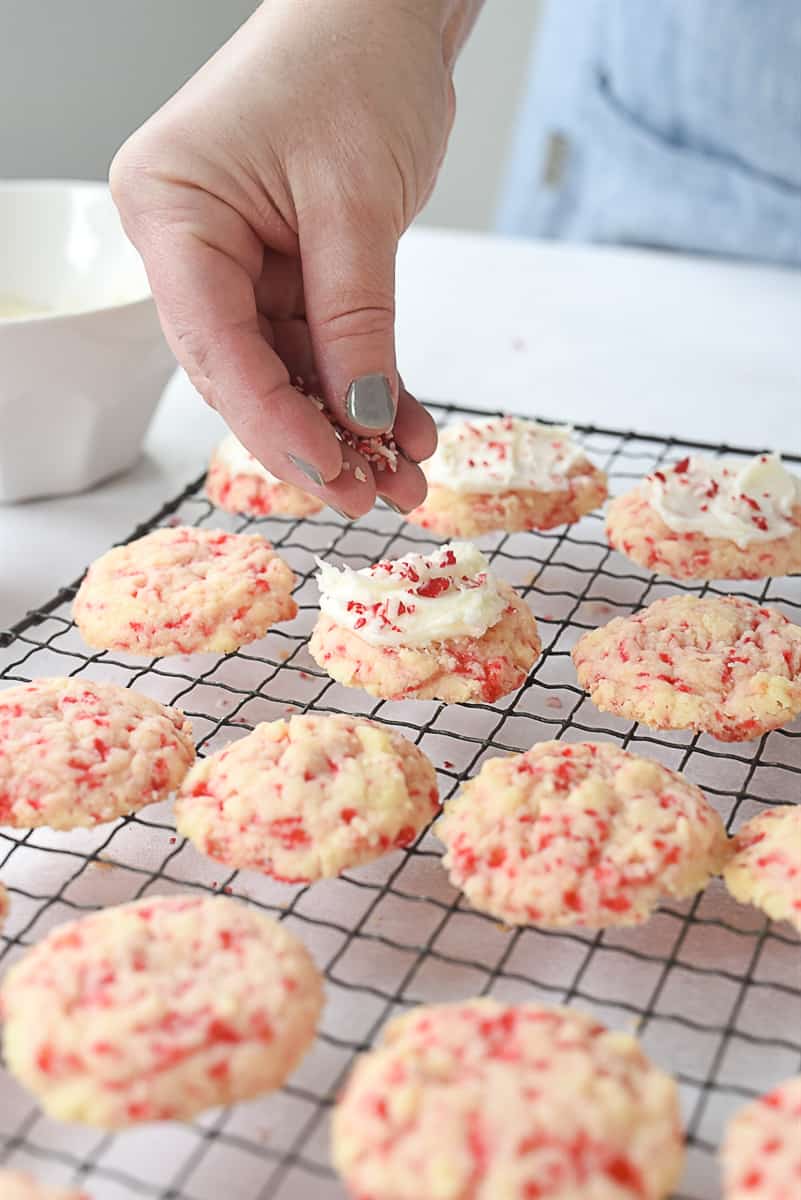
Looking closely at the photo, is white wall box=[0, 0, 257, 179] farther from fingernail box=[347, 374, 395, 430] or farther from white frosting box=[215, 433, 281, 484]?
fingernail box=[347, 374, 395, 430]

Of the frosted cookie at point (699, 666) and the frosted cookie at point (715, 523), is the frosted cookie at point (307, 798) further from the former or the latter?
the frosted cookie at point (715, 523)

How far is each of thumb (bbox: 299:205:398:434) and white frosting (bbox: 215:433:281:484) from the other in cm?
45

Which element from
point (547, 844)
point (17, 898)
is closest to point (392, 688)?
point (547, 844)

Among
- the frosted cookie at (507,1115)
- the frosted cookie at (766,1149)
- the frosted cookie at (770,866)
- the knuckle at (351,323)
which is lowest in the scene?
the frosted cookie at (770,866)

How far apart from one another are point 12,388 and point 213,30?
313cm

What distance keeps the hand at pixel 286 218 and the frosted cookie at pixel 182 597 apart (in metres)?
0.20

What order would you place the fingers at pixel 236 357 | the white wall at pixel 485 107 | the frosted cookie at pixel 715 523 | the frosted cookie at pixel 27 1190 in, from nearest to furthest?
the frosted cookie at pixel 27 1190 < the fingers at pixel 236 357 < the frosted cookie at pixel 715 523 < the white wall at pixel 485 107

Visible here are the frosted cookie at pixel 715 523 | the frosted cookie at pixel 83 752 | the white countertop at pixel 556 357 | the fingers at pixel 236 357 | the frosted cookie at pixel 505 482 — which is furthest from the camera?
the white countertop at pixel 556 357

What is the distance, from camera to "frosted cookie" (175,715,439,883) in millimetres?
1339

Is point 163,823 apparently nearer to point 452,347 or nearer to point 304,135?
point 304,135

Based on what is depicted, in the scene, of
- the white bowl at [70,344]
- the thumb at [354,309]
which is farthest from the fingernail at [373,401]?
the white bowl at [70,344]

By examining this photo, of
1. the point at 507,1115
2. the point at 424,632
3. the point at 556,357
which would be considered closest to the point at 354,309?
the point at 424,632

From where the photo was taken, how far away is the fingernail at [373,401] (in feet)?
5.16

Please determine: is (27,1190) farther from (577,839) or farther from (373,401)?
(373,401)
